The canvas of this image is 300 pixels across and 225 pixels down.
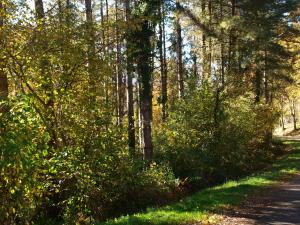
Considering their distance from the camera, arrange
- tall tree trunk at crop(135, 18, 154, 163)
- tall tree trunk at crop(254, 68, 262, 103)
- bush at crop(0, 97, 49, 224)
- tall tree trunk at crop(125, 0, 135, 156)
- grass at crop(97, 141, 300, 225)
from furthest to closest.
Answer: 1. tall tree trunk at crop(254, 68, 262, 103)
2. tall tree trunk at crop(135, 18, 154, 163)
3. tall tree trunk at crop(125, 0, 135, 156)
4. grass at crop(97, 141, 300, 225)
5. bush at crop(0, 97, 49, 224)

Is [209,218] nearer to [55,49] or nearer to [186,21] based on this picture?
[55,49]

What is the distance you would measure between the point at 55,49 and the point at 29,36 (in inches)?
28.6

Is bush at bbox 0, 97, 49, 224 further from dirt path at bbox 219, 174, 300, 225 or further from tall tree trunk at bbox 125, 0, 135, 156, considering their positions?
tall tree trunk at bbox 125, 0, 135, 156

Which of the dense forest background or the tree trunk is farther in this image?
the tree trunk

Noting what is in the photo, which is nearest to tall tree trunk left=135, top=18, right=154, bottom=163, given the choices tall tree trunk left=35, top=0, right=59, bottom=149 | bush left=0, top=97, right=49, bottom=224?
tall tree trunk left=35, top=0, right=59, bottom=149

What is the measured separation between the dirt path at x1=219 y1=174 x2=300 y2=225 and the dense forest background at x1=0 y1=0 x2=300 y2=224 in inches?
121

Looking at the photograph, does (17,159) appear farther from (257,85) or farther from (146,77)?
(257,85)

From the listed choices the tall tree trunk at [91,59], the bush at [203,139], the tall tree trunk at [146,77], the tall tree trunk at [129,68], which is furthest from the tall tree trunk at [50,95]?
the bush at [203,139]

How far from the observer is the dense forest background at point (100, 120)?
228 inches

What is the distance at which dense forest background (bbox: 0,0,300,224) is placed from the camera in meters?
5.79

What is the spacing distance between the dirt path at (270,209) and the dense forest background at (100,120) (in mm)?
3064

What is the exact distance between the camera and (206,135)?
60.2 feet

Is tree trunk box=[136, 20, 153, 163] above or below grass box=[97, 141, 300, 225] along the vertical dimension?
above

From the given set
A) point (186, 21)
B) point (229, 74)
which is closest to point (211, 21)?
point (186, 21)
